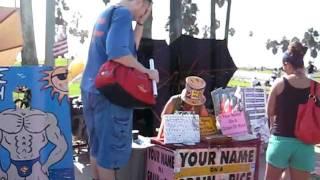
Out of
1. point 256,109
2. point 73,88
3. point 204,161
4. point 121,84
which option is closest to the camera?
point 121,84

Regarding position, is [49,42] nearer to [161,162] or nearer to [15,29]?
[15,29]

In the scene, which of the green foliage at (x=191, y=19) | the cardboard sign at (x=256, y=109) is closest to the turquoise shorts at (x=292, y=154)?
the cardboard sign at (x=256, y=109)

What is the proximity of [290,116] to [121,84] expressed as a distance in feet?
4.88

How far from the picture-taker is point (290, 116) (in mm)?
3793

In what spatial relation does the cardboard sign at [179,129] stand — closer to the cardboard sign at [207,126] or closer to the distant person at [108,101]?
the cardboard sign at [207,126]

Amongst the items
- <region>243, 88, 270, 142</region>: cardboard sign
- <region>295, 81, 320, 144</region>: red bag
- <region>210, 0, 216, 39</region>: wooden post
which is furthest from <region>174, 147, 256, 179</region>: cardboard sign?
<region>210, 0, 216, 39</region>: wooden post

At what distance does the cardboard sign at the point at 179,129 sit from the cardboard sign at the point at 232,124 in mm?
332

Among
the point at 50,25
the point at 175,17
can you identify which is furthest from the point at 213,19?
the point at 50,25

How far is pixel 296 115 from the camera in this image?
3775 mm

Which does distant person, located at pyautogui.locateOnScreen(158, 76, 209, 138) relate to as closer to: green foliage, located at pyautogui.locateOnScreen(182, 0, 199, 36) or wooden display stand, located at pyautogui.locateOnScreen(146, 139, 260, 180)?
wooden display stand, located at pyautogui.locateOnScreen(146, 139, 260, 180)

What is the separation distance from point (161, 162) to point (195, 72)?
3395 mm

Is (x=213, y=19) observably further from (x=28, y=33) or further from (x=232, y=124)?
(x=232, y=124)

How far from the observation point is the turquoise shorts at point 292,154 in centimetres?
378

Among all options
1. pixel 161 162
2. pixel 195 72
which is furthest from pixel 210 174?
pixel 195 72
